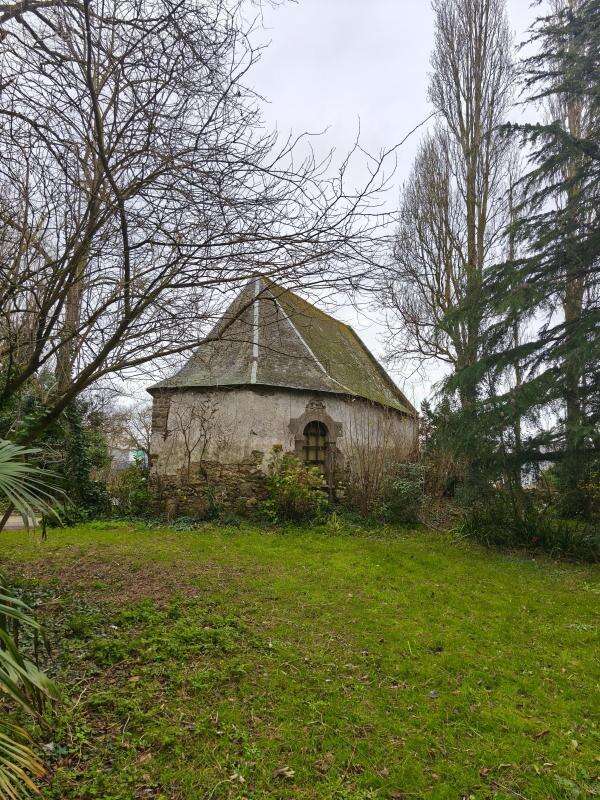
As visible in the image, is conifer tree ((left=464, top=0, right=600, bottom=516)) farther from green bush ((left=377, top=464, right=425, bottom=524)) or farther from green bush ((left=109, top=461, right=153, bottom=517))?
green bush ((left=109, top=461, right=153, bottom=517))

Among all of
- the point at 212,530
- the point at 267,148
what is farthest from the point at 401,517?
the point at 267,148

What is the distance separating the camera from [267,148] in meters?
3.25

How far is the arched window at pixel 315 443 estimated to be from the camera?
454 inches

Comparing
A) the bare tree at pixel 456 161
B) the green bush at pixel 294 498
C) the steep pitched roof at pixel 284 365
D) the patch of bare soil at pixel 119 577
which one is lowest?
the patch of bare soil at pixel 119 577

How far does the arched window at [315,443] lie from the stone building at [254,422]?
0.08 ft

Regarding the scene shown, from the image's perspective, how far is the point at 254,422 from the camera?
35.9 ft

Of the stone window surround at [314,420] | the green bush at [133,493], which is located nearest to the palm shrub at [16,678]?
the stone window surround at [314,420]

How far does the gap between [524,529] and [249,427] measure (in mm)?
5927

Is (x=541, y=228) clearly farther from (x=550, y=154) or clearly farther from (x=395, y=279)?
(x=395, y=279)

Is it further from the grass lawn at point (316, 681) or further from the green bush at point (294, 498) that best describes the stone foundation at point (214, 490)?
the grass lawn at point (316, 681)

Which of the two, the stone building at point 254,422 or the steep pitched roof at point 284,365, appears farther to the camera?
the steep pitched roof at point 284,365

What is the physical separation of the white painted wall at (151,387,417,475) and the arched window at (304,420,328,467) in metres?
0.38

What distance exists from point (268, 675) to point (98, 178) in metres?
3.85

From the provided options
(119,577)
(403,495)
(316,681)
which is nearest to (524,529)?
(403,495)
